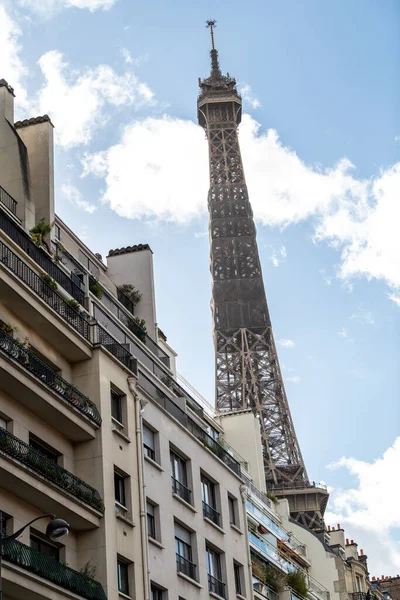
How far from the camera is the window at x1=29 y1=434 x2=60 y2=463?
31.1 m

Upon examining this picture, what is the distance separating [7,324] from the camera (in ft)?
102

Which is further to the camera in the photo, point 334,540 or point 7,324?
point 334,540

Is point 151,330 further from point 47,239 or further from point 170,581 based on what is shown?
point 170,581

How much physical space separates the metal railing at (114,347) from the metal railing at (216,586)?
24.0ft

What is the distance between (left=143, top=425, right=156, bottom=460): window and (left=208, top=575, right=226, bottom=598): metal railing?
15.3 ft

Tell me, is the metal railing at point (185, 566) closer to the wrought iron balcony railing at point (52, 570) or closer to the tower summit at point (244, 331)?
the wrought iron balcony railing at point (52, 570)

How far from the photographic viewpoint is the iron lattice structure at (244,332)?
137 metres

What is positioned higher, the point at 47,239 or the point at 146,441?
the point at 47,239

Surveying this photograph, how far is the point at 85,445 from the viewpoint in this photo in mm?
32688

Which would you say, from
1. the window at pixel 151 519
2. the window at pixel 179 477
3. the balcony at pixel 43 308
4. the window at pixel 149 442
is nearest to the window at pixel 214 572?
the window at pixel 179 477

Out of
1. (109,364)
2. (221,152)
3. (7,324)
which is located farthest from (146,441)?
(221,152)

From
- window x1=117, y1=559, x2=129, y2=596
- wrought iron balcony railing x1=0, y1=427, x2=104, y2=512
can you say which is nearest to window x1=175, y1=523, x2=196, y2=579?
window x1=117, y1=559, x2=129, y2=596

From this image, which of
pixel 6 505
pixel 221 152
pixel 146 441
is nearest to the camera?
pixel 6 505

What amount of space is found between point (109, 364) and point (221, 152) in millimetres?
128027
